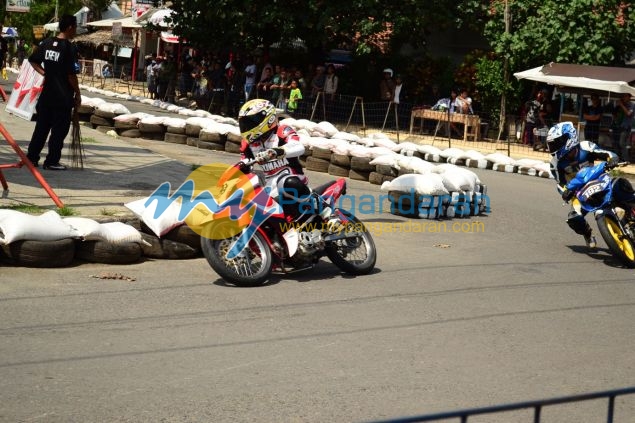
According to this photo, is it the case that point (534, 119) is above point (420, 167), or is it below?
above

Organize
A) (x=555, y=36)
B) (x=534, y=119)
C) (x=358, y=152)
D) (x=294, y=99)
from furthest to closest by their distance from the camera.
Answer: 1. (x=294, y=99)
2. (x=555, y=36)
3. (x=534, y=119)
4. (x=358, y=152)

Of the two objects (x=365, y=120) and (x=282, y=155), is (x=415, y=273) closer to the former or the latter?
(x=282, y=155)

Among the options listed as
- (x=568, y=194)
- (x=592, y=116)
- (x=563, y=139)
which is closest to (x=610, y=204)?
(x=568, y=194)

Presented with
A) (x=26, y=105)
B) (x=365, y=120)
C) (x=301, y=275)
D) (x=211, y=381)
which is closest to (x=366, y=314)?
(x=301, y=275)

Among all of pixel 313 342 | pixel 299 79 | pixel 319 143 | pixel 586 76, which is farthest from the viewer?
pixel 299 79

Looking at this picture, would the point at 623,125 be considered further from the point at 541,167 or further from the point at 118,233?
the point at 118,233

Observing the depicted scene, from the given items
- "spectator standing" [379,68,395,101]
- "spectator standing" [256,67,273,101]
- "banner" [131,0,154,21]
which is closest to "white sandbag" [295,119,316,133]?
"spectator standing" [256,67,273,101]

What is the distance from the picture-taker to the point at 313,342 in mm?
7000

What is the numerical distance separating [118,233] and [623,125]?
1669cm

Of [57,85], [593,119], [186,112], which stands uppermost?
[593,119]

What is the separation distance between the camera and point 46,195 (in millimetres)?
→ 10883

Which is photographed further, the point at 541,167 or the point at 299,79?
the point at 299,79

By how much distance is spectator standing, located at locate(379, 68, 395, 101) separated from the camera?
2898 centimetres

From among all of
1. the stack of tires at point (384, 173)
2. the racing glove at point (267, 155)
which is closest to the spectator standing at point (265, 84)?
the stack of tires at point (384, 173)
